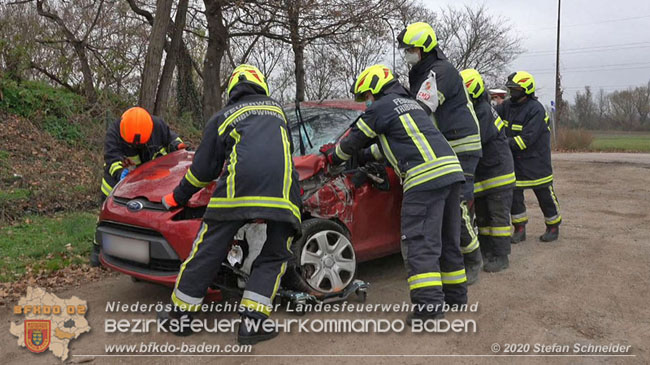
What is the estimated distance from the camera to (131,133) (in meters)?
5.01

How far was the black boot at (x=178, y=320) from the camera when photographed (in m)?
3.52

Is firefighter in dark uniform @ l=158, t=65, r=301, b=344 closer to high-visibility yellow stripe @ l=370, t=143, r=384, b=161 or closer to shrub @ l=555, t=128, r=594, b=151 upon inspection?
high-visibility yellow stripe @ l=370, t=143, r=384, b=161

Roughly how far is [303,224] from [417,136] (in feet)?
3.32

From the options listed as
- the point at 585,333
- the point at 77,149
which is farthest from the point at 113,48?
the point at 585,333

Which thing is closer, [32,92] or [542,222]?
[542,222]

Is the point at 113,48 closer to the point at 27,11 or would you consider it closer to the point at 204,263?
the point at 27,11

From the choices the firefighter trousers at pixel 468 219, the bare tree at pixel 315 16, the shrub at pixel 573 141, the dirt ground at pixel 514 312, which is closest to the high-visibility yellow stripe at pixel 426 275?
the dirt ground at pixel 514 312

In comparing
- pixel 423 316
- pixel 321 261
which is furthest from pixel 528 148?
pixel 321 261

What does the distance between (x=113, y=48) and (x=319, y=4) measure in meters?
6.61

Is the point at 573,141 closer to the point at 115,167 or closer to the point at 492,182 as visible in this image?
the point at 492,182

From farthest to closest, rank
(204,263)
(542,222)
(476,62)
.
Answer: (476,62)
(542,222)
(204,263)

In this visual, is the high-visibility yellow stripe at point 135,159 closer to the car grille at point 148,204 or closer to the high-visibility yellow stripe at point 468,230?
the car grille at point 148,204

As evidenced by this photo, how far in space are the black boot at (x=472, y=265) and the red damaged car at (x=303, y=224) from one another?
61 centimetres

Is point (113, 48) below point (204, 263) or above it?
above
